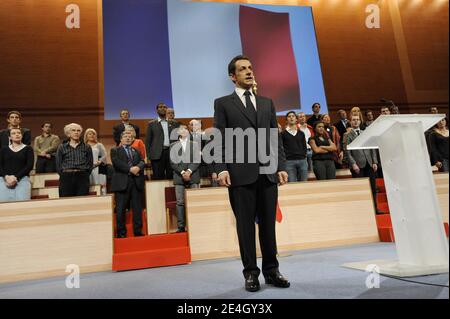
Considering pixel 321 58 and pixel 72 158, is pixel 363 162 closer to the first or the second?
pixel 72 158

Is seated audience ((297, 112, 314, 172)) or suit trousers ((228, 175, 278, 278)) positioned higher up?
seated audience ((297, 112, 314, 172))

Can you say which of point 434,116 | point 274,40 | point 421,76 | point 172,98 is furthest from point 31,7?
point 421,76

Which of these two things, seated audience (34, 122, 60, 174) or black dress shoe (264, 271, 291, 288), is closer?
black dress shoe (264, 271, 291, 288)

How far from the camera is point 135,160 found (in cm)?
383

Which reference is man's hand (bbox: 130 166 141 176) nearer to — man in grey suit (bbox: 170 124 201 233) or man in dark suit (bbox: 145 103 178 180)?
man in grey suit (bbox: 170 124 201 233)

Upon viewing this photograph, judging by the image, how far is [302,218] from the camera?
3.55m

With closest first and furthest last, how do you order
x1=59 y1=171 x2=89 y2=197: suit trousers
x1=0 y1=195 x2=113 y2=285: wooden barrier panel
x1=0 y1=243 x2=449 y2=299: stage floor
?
1. x1=0 y1=243 x2=449 y2=299: stage floor
2. x1=0 y1=195 x2=113 y2=285: wooden barrier panel
3. x1=59 y1=171 x2=89 y2=197: suit trousers

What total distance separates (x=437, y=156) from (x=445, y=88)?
1642 millimetres

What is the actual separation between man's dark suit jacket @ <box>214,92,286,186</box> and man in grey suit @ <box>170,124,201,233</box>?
75.6 inches

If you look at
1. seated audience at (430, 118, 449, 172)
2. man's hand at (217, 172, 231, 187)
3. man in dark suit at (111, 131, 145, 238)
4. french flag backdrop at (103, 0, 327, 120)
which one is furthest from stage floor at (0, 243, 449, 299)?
french flag backdrop at (103, 0, 327, 120)

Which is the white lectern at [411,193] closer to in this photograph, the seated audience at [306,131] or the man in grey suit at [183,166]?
the man in grey suit at [183,166]

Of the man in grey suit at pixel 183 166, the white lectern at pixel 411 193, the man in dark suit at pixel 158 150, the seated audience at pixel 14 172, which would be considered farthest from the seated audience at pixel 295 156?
the seated audience at pixel 14 172

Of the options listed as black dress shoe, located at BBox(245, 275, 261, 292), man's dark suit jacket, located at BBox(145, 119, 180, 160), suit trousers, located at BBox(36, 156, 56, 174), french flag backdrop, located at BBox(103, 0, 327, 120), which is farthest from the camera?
french flag backdrop, located at BBox(103, 0, 327, 120)

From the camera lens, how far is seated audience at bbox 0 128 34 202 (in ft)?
11.8
